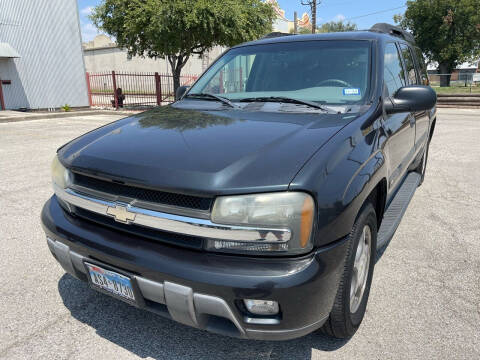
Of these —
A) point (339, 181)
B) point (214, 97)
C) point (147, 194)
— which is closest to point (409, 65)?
point (214, 97)

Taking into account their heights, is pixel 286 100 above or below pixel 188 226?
above

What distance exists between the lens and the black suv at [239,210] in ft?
5.46

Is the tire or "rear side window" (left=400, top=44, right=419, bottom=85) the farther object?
"rear side window" (left=400, top=44, right=419, bottom=85)

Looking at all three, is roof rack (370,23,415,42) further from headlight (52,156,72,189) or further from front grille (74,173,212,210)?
headlight (52,156,72,189)

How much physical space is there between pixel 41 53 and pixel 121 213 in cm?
1731

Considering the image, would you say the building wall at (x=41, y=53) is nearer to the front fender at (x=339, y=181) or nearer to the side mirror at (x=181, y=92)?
the side mirror at (x=181, y=92)

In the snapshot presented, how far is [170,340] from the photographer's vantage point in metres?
2.24

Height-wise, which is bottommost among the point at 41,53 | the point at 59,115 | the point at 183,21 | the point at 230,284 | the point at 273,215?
the point at 59,115

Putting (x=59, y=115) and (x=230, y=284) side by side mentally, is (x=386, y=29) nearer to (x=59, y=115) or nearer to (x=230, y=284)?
(x=230, y=284)

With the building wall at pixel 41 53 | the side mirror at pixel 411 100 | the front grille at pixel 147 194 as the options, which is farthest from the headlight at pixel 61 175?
the building wall at pixel 41 53

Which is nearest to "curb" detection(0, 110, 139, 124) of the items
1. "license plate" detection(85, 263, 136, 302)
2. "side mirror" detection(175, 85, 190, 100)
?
"side mirror" detection(175, 85, 190, 100)

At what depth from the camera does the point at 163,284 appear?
5.78 feet

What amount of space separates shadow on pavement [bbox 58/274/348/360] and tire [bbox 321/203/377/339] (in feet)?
0.49

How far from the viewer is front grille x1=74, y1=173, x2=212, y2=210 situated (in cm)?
175
